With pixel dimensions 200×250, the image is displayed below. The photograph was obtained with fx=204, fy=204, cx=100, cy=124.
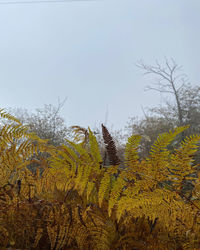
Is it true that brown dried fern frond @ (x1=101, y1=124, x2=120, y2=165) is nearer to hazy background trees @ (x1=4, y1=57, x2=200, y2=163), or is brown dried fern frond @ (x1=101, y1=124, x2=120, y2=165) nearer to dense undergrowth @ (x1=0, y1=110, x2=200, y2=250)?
dense undergrowth @ (x1=0, y1=110, x2=200, y2=250)

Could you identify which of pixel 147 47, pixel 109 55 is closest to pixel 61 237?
pixel 147 47

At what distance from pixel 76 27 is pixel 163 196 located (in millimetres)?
47613

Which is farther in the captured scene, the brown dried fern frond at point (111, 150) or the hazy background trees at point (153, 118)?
the hazy background trees at point (153, 118)

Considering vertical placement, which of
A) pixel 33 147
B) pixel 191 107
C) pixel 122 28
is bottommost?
pixel 33 147

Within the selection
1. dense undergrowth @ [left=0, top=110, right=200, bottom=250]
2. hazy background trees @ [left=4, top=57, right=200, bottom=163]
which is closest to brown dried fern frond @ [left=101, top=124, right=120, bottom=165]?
dense undergrowth @ [left=0, top=110, right=200, bottom=250]

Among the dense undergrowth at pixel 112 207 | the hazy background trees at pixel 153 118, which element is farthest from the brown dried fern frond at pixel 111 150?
the hazy background trees at pixel 153 118

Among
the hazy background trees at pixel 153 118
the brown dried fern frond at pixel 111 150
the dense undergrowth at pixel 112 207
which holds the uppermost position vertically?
the hazy background trees at pixel 153 118

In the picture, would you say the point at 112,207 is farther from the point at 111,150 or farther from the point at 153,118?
the point at 153,118

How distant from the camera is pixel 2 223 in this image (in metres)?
0.29

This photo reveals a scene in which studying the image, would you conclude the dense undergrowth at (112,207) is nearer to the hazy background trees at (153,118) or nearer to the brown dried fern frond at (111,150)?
the brown dried fern frond at (111,150)

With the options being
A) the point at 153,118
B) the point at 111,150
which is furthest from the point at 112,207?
the point at 153,118

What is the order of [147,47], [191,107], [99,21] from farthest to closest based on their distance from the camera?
1. [99,21]
2. [147,47]
3. [191,107]

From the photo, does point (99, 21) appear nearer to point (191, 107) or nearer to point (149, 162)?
point (191, 107)

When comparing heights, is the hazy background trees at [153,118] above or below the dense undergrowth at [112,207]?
above
